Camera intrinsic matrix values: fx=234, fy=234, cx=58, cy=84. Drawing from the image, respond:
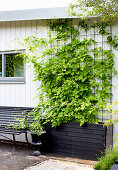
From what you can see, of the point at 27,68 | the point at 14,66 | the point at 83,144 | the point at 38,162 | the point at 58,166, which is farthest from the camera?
the point at 14,66

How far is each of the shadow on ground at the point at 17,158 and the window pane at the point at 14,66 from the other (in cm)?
191

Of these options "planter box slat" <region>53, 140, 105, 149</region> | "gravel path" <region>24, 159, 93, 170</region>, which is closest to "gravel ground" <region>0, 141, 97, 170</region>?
"gravel path" <region>24, 159, 93, 170</region>

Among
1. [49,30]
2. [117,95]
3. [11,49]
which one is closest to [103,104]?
[117,95]

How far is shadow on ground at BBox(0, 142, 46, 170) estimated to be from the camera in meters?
4.47

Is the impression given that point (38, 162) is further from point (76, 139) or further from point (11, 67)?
point (11, 67)

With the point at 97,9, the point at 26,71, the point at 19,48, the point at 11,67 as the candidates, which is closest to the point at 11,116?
the point at 26,71

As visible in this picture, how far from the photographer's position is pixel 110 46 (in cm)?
517

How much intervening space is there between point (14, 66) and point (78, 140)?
8.66 ft

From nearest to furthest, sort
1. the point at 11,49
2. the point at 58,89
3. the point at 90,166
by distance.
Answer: the point at 90,166 < the point at 58,89 < the point at 11,49

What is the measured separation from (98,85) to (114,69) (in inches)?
19.6

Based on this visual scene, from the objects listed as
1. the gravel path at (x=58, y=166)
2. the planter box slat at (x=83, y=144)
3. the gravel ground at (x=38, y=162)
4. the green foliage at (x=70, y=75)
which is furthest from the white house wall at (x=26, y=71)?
the gravel path at (x=58, y=166)

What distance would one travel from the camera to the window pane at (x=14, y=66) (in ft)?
20.3

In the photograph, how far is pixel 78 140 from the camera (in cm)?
506

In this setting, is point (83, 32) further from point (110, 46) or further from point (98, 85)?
point (98, 85)
